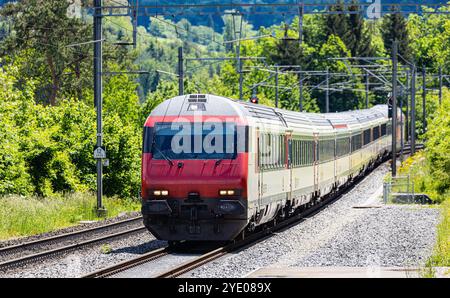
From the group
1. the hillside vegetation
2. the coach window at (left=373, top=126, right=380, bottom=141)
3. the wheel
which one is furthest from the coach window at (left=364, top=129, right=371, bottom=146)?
the wheel

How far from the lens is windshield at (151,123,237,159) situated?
71.4 ft

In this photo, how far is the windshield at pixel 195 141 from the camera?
21.8 meters

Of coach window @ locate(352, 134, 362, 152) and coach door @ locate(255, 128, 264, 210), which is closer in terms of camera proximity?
coach door @ locate(255, 128, 264, 210)

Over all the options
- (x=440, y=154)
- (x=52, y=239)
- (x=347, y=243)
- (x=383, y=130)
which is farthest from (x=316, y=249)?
(x=383, y=130)

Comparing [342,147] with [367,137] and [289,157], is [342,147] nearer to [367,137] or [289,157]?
[367,137]

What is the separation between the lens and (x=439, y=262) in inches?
731

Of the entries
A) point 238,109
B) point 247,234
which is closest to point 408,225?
point 247,234

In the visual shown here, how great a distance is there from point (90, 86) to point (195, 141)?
60780 mm

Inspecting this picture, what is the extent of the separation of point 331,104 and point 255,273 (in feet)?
339

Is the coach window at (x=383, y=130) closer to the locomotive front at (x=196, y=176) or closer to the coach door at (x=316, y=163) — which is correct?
the coach door at (x=316, y=163)

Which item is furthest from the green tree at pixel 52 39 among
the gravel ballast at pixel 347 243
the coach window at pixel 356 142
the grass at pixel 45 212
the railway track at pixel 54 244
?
the railway track at pixel 54 244

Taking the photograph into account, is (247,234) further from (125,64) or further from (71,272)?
(125,64)

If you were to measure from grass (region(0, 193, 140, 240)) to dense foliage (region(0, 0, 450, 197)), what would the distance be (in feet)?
4.22

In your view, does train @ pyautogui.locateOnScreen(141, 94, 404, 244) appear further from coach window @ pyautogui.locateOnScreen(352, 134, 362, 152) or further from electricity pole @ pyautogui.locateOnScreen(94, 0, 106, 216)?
coach window @ pyautogui.locateOnScreen(352, 134, 362, 152)
